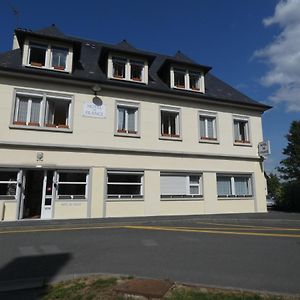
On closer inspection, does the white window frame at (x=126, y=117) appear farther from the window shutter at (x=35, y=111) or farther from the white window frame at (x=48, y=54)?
the window shutter at (x=35, y=111)

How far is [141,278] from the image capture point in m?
5.34

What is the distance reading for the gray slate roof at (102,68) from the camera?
1585 cm

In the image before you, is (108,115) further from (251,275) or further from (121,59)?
(251,275)

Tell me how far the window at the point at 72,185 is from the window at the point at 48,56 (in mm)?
Result: 5365

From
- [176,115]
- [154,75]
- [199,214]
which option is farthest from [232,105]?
[199,214]

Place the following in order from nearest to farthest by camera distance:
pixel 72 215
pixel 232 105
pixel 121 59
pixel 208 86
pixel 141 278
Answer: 1. pixel 141 278
2. pixel 72 215
3. pixel 121 59
4. pixel 232 105
5. pixel 208 86

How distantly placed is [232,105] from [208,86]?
7.63ft

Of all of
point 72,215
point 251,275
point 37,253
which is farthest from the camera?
point 72,215

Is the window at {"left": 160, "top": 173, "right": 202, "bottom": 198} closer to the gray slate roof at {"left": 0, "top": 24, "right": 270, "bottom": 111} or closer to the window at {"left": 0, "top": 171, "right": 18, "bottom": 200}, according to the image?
the gray slate roof at {"left": 0, "top": 24, "right": 270, "bottom": 111}

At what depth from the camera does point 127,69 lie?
1794 cm

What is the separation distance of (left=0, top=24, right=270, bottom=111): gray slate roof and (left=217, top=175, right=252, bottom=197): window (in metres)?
4.59

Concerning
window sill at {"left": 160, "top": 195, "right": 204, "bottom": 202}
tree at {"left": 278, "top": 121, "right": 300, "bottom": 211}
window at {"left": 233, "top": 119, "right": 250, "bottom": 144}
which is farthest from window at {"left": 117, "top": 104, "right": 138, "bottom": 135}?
tree at {"left": 278, "top": 121, "right": 300, "bottom": 211}

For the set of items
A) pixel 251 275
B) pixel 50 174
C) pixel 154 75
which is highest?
pixel 154 75

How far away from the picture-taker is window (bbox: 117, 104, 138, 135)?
17047 mm
